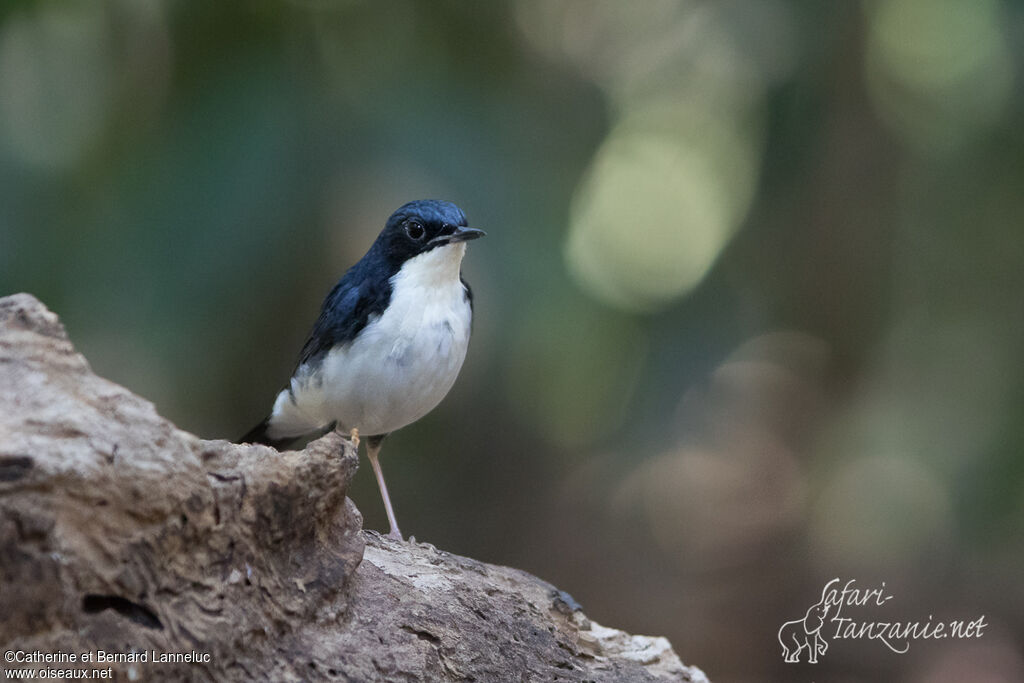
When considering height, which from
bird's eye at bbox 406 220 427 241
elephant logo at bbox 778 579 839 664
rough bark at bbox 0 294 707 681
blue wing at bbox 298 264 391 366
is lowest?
rough bark at bbox 0 294 707 681

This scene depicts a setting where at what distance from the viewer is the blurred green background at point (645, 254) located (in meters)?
7.40

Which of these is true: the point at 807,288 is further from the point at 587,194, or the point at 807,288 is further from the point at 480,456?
the point at 480,456

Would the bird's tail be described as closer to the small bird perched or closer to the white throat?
the small bird perched

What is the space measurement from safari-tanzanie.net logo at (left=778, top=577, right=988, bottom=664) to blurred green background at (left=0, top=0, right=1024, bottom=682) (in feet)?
0.40

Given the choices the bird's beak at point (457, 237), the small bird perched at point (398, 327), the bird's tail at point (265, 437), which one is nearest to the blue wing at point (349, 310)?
the small bird perched at point (398, 327)

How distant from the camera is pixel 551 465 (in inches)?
342

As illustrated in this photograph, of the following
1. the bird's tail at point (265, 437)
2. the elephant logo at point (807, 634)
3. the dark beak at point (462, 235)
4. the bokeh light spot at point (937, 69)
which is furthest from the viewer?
the bokeh light spot at point (937, 69)

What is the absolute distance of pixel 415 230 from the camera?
4.94 m

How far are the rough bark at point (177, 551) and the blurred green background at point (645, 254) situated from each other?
4.30 metres

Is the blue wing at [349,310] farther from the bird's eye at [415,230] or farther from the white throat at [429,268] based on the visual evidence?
the bird's eye at [415,230]

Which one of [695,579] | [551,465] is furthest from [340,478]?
[695,579]

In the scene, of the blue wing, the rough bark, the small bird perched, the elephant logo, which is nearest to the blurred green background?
the elephant logo

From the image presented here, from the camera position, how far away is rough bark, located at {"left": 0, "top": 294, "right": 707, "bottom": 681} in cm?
251

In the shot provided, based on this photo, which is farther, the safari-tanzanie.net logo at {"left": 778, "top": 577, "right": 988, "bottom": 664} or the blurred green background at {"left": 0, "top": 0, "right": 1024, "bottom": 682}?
the safari-tanzanie.net logo at {"left": 778, "top": 577, "right": 988, "bottom": 664}
